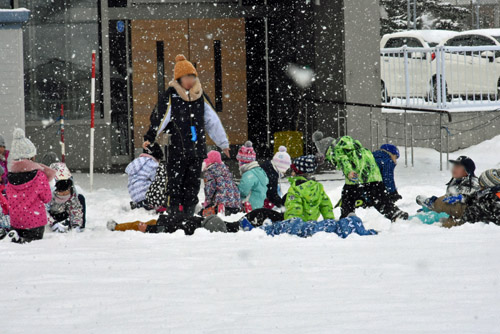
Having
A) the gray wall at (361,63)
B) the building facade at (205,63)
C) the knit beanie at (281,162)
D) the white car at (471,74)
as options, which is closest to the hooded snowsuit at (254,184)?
the knit beanie at (281,162)

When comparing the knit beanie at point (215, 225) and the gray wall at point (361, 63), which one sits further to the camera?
the gray wall at point (361, 63)

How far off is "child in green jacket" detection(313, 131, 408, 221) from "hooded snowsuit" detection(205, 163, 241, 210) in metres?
→ 1.13

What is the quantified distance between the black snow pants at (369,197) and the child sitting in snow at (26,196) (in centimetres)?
275

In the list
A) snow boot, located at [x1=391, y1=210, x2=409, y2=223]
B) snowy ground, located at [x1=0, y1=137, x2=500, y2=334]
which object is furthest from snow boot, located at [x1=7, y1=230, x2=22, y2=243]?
snow boot, located at [x1=391, y1=210, x2=409, y2=223]

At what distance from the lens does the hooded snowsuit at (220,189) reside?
8.37 m

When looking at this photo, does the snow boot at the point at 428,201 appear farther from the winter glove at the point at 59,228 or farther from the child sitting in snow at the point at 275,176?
the winter glove at the point at 59,228

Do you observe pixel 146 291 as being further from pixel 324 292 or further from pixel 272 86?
pixel 272 86

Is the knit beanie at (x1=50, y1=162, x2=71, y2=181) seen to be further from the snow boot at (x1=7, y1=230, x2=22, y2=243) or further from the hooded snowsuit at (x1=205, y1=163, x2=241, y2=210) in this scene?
the hooded snowsuit at (x1=205, y1=163, x2=241, y2=210)

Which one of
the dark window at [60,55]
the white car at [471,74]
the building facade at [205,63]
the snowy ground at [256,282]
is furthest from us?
the white car at [471,74]

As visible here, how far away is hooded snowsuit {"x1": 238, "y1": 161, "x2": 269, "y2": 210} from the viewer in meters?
8.61

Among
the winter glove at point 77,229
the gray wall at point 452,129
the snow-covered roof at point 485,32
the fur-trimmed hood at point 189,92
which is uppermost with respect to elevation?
the snow-covered roof at point 485,32

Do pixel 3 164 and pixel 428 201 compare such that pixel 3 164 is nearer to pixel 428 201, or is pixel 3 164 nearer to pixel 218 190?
pixel 218 190

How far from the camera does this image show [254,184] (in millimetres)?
8625

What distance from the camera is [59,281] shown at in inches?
198
